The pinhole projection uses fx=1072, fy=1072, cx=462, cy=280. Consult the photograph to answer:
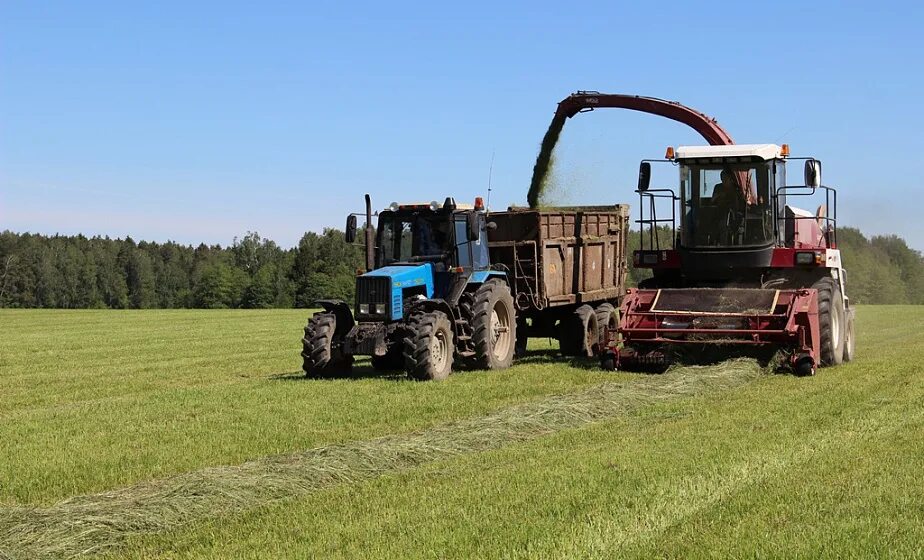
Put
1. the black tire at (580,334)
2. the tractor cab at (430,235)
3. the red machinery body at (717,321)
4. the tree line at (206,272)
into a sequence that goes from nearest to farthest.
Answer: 1. the red machinery body at (717,321)
2. the tractor cab at (430,235)
3. the black tire at (580,334)
4. the tree line at (206,272)

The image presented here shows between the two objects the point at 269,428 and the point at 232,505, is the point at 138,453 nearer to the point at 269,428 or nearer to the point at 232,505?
the point at 269,428

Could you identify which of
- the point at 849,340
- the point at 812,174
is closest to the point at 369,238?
the point at 812,174

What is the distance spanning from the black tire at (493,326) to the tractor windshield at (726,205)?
296 cm

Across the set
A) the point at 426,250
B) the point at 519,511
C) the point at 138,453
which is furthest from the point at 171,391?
the point at 519,511

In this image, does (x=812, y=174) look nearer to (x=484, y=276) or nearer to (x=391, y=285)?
(x=484, y=276)

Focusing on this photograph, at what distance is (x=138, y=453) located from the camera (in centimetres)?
930

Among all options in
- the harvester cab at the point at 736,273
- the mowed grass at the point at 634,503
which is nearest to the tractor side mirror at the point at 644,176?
the harvester cab at the point at 736,273

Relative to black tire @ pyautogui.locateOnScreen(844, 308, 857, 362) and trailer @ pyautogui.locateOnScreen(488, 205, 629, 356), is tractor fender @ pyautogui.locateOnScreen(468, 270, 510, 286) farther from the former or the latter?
black tire @ pyautogui.locateOnScreen(844, 308, 857, 362)

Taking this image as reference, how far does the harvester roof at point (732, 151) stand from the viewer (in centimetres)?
1591

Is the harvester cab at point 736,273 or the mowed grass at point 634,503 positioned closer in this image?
the mowed grass at point 634,503

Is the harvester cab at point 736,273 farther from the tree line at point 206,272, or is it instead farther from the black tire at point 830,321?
the tree line at point 206,272

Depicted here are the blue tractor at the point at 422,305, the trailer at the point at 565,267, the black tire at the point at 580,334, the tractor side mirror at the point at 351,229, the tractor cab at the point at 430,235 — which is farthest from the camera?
the black tire at the point at 580,334

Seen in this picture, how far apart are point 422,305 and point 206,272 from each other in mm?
79785

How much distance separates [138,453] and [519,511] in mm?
4165
